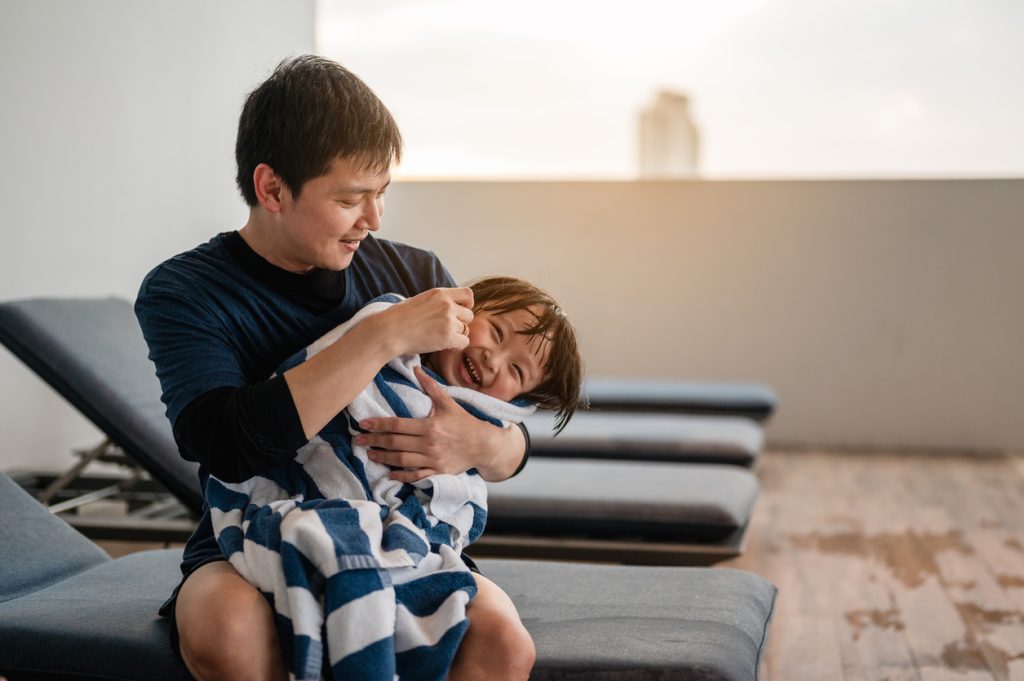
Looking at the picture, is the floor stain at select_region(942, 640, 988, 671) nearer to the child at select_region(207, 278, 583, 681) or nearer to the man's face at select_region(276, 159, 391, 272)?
the child at select_region(207, 278, 583, 681)

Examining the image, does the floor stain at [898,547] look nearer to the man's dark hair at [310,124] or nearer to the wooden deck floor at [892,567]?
the wooden deck floor at [892,567]

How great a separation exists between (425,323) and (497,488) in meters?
1.37

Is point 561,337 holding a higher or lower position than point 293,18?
lower

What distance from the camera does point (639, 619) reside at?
5.37ft

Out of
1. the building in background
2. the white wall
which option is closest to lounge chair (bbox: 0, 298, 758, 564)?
the white wall

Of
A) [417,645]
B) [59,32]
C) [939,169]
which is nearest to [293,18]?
[59,32]

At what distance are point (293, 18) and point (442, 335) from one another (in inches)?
174

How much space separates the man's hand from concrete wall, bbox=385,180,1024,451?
13.0ft

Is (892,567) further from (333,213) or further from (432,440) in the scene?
(333,213)

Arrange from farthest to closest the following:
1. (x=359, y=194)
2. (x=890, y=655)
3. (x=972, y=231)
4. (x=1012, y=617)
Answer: (x=972, y=231)
(x=1012, y=617)
(x=890, y=655)
(x=359, y=194)

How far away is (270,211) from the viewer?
144 cm

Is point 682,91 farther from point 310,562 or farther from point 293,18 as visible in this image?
point 310,562

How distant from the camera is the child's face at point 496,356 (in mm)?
1564

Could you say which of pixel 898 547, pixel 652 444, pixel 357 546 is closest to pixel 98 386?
pixel 357 546
